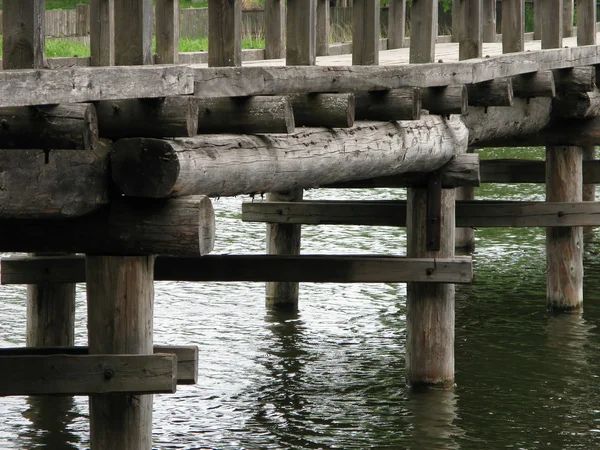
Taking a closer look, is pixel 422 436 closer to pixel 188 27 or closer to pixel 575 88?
pixel 575 88

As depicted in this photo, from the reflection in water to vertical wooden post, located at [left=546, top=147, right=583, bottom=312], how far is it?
4.68 meters

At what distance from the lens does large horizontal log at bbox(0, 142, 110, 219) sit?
17.3 feet

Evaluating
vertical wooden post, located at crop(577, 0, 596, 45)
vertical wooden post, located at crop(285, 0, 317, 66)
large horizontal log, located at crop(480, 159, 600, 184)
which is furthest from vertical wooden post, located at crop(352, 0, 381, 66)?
large horizontal log, located at crop(480, 159, 600, 184)

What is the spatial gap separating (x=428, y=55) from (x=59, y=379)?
3003 millimetres

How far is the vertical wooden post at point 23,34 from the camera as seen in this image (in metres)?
4.53

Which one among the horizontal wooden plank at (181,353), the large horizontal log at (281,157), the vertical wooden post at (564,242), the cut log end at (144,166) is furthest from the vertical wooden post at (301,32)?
the vertical wooden post at (564,242)

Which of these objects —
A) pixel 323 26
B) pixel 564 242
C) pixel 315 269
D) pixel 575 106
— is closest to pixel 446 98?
pixel 323 26

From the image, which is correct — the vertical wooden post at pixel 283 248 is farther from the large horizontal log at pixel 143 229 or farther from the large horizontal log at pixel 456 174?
the large horizontal log at pixel 143 229

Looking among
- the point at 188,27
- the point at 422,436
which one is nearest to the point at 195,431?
the point at 422,436

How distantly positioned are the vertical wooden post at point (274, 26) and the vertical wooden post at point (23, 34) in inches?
74.5

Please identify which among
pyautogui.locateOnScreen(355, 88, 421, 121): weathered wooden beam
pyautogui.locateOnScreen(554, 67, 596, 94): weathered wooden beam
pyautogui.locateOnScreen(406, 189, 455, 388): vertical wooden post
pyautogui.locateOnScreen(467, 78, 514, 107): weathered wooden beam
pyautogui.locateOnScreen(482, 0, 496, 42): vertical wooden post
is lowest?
pyautogui.locateOnScreen(406, 189, 455, 388): vertical wooden post

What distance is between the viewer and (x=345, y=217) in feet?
36.4

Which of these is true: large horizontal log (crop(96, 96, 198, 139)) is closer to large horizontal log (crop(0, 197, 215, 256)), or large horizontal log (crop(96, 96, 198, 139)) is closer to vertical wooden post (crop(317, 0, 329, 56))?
large horizontal log (crop(0, 197, 215, 256))

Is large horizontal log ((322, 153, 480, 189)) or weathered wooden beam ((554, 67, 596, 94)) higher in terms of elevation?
weathered wooden beam ((554, 67, 596, 94))
